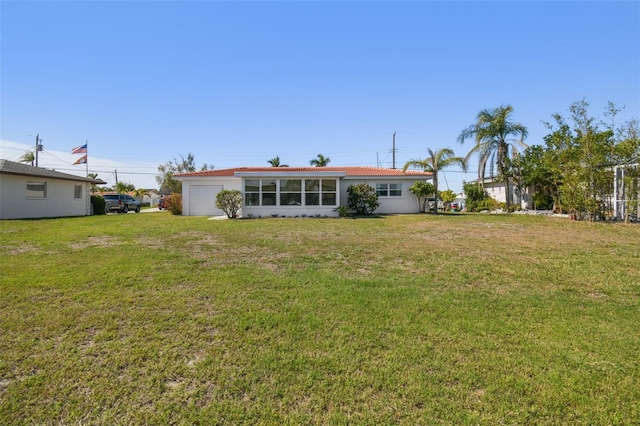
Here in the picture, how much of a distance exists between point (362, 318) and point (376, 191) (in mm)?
17563

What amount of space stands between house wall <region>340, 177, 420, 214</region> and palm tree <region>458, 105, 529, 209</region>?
4.93 m

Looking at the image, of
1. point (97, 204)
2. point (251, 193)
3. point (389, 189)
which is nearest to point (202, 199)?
point (251, 193)

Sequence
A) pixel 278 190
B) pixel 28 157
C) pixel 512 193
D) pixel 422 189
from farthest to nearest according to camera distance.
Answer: pixel 28 157, pixel 512 193, pixel 422 189, pixel 278 190

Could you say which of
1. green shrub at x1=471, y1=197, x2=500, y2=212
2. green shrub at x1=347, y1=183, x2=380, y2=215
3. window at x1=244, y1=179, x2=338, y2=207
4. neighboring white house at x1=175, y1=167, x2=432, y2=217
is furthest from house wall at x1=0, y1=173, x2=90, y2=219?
green shrub at x1=471, y1=197, x2=500, y2=212

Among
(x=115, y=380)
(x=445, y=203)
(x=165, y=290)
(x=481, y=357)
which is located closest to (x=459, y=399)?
(x=481, y=357)

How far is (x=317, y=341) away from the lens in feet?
11.4

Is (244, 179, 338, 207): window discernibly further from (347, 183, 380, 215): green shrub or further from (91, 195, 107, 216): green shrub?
(91, 195, 107, 216): green shrub

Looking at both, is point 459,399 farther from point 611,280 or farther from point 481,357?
point 611,280

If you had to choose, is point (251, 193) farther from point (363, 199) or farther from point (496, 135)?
point (496, 135)

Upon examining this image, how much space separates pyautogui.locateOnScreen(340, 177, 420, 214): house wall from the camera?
2106cm

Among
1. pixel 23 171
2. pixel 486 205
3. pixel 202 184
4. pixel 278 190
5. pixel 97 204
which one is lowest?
pixel 486 205

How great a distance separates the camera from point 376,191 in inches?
830

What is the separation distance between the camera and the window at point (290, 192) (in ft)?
62.5

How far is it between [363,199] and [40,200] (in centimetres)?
1860
